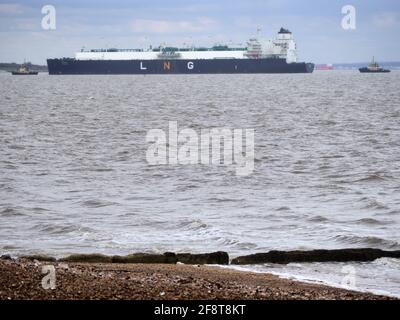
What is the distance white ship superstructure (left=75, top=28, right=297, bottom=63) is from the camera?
174 metres

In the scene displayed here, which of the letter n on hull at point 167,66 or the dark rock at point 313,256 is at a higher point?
the letter n on hull at point 167,66

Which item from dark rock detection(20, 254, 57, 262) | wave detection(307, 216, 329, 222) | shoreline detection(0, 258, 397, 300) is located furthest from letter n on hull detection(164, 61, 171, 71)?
shoreline detection(0, 258, 397, 300)

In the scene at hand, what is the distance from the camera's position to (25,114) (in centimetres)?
5372

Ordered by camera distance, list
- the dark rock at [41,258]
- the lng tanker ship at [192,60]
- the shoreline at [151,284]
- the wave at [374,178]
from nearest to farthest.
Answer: the shoreline at [151,284] → the dark rock at [41,258] → the wave at [374,178] → the lng tanker ship at [192,60]

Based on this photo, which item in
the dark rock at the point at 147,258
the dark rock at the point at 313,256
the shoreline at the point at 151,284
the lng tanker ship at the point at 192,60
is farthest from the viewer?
the lng tanker ship at the point at 192,60

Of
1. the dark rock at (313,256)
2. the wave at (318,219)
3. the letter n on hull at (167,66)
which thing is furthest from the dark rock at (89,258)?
the letter n on hull at (167,66)

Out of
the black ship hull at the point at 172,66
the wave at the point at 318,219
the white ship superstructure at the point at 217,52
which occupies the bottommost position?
the wave at the point at 318,219

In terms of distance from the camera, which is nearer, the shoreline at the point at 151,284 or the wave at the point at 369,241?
the shoreline at the point at 151,284

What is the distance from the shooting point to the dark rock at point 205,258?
12797 millimetres

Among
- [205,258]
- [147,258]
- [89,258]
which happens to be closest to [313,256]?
[205,258]

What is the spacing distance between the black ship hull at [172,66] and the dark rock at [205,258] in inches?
6306

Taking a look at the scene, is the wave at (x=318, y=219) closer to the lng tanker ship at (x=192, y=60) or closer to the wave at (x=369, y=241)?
the wave at (x=369, y=241)

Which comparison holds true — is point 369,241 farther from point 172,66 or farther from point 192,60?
point 172,66

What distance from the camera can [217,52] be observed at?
6988 inches
